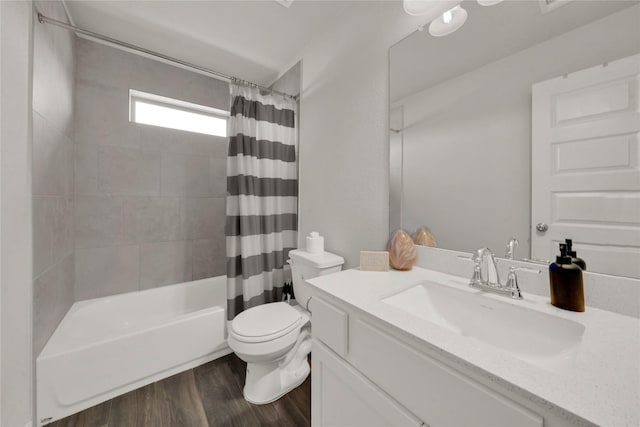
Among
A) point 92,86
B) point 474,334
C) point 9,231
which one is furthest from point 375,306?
point 92,86

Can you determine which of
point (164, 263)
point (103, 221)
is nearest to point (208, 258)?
point (164, 263)

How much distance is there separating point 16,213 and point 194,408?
131 centimetres

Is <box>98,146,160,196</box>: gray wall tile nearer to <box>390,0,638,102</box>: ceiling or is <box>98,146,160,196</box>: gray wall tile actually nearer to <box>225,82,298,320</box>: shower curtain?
<box>225,82,298,320</box>: shower curtain

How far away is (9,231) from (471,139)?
2.04 metres

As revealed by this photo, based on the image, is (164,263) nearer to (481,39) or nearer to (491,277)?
(491,277)

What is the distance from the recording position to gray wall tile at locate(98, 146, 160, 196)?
6.05ft

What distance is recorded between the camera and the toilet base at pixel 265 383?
133 cm

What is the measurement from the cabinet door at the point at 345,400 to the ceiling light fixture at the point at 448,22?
149 centimetres

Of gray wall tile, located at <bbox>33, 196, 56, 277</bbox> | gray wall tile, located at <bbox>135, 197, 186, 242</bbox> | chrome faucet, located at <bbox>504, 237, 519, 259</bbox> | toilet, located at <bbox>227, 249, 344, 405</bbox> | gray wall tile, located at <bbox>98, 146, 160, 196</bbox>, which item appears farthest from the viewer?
gray wall tile, located at <bbox>135, 197, 186, 242</bbox>

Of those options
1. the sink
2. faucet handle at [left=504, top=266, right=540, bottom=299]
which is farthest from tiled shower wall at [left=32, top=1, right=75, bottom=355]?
faucet handle at [left=504, top=266, right=540, bottom=299]

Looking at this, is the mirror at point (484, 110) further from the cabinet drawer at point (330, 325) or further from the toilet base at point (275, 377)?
the toilet base at point (275, 377)

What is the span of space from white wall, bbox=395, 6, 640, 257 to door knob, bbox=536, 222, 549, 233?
29mm

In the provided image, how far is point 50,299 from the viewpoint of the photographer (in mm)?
1324

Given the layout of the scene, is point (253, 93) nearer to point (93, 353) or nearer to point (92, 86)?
point (92, 86)
